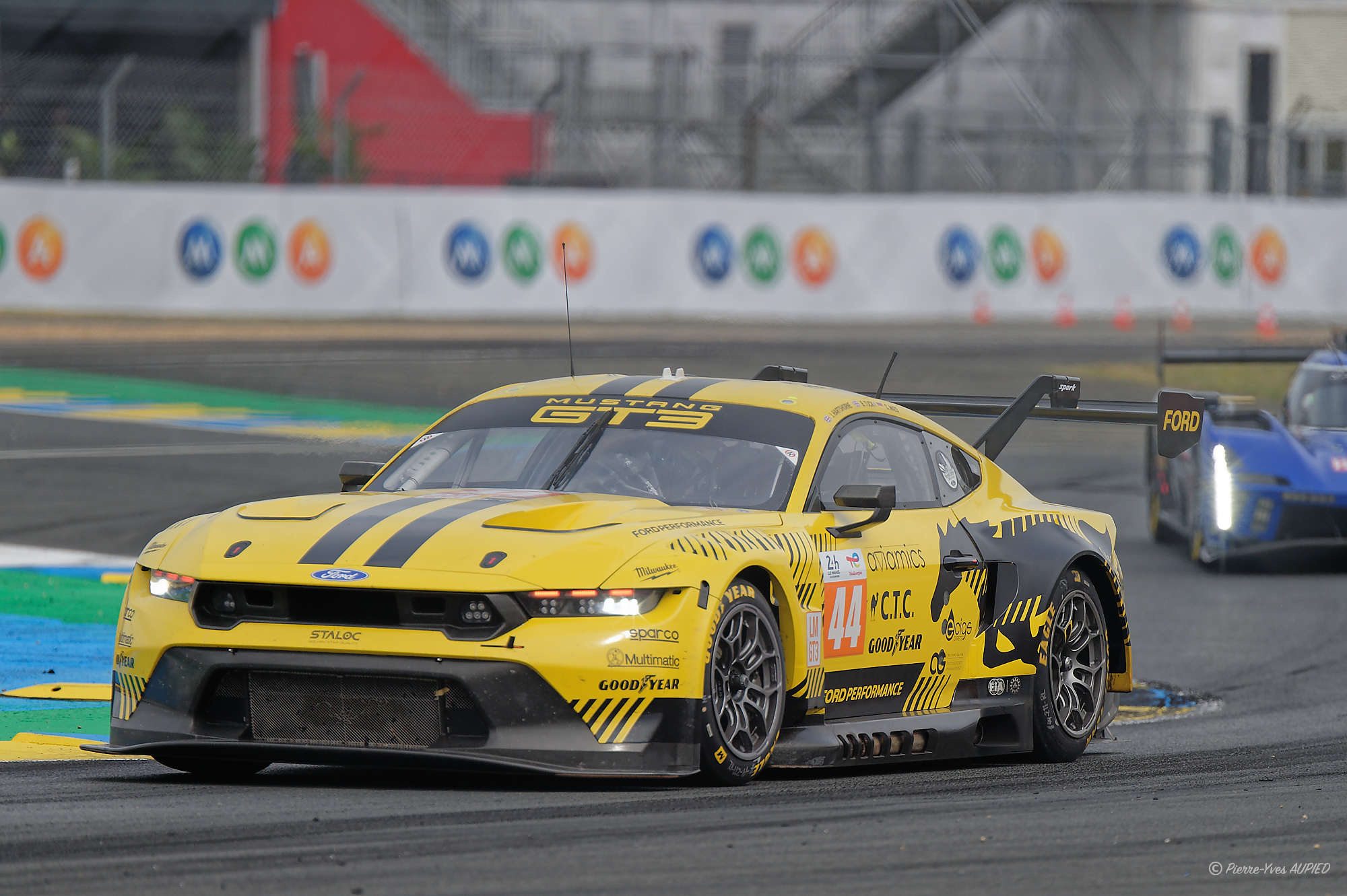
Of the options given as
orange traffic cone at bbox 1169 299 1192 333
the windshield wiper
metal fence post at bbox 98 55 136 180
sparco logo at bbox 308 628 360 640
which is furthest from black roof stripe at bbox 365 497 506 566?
orange traffic cone at bbox 1169 299 1192 333

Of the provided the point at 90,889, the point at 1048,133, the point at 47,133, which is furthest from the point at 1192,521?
the point at 1048,133

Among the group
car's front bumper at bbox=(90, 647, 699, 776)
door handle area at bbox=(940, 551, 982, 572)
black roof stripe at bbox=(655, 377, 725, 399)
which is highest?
black roof stripe at bbox=(655, 377, 725, 399)

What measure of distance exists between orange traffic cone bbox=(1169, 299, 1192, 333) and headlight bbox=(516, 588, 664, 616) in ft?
97.4

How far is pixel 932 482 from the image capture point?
26.4 feet

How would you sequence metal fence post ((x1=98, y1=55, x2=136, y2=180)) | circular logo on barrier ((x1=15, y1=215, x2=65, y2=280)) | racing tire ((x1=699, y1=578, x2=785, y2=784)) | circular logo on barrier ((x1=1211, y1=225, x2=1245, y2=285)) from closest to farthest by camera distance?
1. racing tire ((x1=699, y1=578, x2=785, y2=784))
2. circular logo on barrier ((x1=15, y1=215, x2=65, y2=280))
3. metal fence post ((x1=98, y1=55, x2=136, y2=180))
4. circular logo on barrier ((x1=1211, y1=225, x2=1245, y2=285))

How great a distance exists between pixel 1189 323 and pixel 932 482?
28.3 meters

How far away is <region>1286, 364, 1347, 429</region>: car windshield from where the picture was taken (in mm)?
14914

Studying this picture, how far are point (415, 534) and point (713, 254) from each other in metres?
26.0

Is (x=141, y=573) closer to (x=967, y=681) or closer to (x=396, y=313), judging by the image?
(x=967, y=681)

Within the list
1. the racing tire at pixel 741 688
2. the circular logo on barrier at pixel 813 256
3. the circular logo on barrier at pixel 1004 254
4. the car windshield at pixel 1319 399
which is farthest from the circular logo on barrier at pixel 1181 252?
the racing tire at pixel 741 688

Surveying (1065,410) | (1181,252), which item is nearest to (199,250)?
(1181,252)

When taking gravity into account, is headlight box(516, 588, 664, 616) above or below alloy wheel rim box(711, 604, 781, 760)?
above

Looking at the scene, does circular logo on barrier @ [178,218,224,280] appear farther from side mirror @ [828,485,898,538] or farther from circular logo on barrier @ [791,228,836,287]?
side mirror @ [828,485,898,538]

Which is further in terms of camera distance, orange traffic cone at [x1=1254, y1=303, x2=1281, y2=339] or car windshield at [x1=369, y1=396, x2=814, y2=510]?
orange traffic cone at [x1=1254, y1=303, x2=1281, y2=339]
